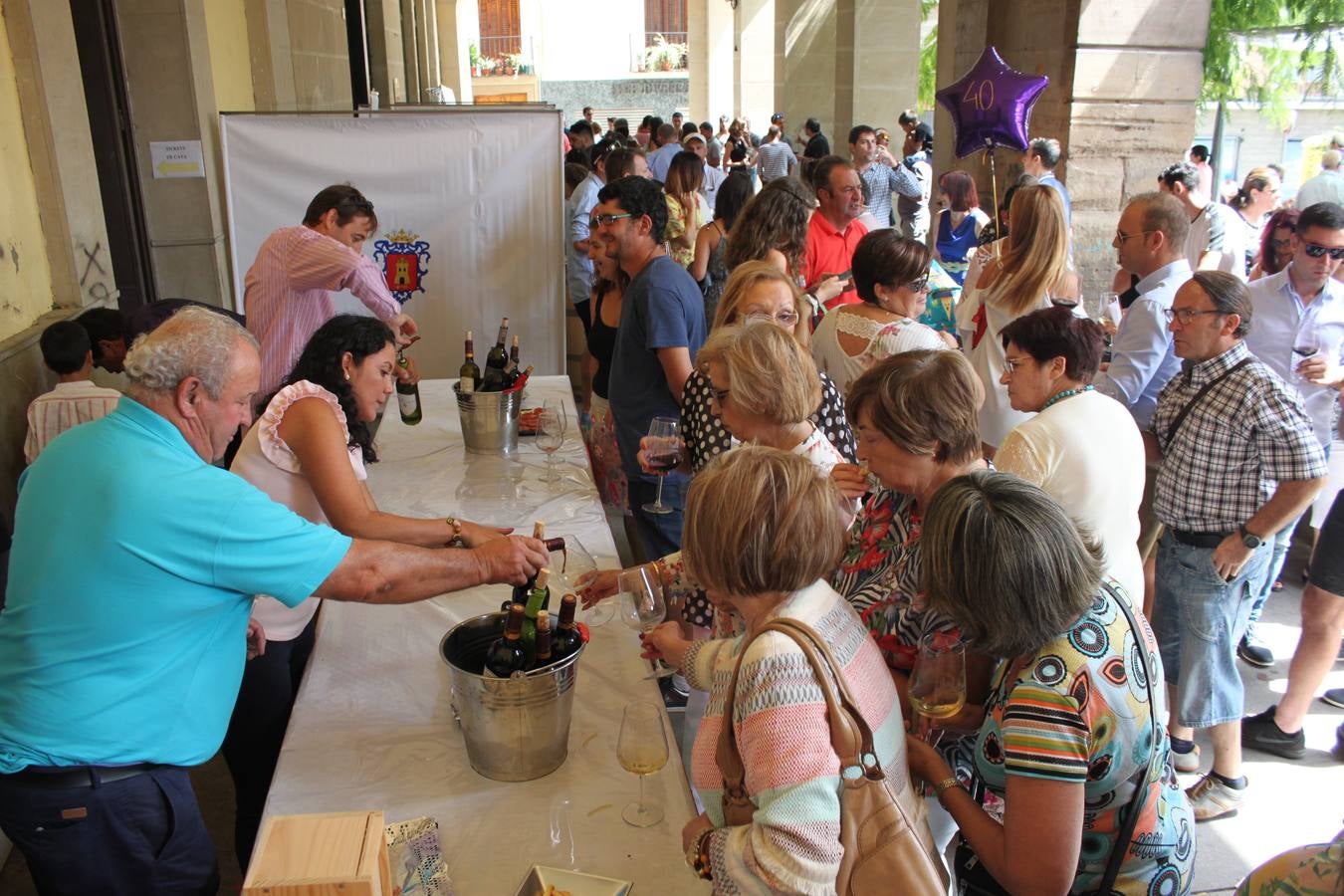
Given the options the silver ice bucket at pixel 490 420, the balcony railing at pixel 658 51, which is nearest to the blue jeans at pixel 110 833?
the silver ice bucket at pixel 490 420

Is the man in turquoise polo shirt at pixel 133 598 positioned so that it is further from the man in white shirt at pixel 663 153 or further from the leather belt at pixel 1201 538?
the man in white shirt at pixel 663 153

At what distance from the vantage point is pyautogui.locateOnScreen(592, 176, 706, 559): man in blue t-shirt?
3.25m

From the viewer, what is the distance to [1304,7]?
601 cm

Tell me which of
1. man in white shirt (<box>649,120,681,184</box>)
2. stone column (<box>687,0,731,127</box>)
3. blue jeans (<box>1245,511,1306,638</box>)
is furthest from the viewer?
stone column (<box>687,0,731,127</box>)

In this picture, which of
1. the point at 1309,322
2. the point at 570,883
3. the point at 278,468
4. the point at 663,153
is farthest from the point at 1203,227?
the point at 663,153

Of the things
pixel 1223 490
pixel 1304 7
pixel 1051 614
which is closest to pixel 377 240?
pixel 1223 490

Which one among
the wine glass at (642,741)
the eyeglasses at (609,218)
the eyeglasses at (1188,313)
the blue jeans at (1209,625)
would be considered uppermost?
the eyeglasses at (609,218)

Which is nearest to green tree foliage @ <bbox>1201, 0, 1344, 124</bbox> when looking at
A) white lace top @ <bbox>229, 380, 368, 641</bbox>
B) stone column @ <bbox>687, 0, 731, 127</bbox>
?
white lace top @ <bbox>229, 380, 368, 641</bbox>

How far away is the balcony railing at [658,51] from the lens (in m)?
41.8

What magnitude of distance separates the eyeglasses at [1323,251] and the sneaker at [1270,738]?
1609mm

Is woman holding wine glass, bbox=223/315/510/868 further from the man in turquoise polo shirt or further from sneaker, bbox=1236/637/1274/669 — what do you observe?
sneaker, bbox=1236/637/1274/669

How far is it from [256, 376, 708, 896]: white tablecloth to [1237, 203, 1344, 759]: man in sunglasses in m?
2.30

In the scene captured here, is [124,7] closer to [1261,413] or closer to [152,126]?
[152,126]

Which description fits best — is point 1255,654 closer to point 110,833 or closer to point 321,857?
point 321,857
